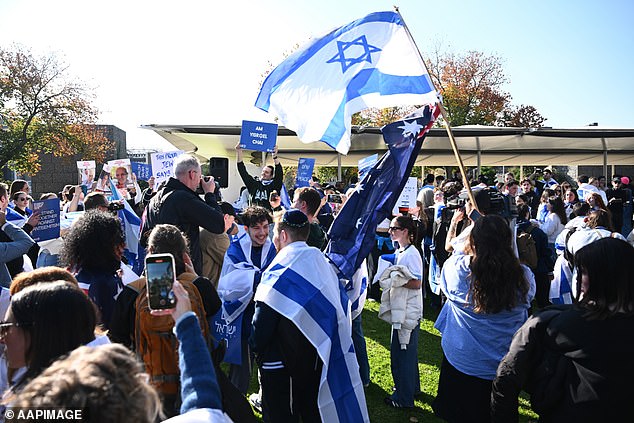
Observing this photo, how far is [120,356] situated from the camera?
131cm

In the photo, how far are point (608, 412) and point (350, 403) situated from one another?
5.24 feet

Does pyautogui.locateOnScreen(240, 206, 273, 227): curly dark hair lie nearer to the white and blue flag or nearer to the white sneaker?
the white and blue flag

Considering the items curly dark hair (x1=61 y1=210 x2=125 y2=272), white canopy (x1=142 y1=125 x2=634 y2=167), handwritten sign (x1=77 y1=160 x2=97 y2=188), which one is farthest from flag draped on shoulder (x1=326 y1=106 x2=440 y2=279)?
white canopy (x1=142 y1=125 x2=634 y2=167)

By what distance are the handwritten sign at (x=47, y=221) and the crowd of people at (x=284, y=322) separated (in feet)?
0.28

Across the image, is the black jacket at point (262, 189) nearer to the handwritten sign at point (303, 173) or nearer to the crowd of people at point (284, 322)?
the crowd of people at point (284, 322)

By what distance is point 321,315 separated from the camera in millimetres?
3412

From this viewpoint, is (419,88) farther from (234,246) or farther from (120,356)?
(120,356)

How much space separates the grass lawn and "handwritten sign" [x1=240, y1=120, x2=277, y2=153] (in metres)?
3.25

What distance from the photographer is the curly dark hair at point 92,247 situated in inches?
132

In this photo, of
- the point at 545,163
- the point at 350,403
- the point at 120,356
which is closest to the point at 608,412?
the point at 350,403

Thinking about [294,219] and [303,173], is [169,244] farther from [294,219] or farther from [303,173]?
[303,173]

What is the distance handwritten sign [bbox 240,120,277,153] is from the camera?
8983mm

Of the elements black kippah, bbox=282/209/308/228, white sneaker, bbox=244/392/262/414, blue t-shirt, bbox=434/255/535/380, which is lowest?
white sneaker, bbox=244/392/262/414

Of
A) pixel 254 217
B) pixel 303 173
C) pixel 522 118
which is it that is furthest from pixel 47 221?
pixel 522 118
